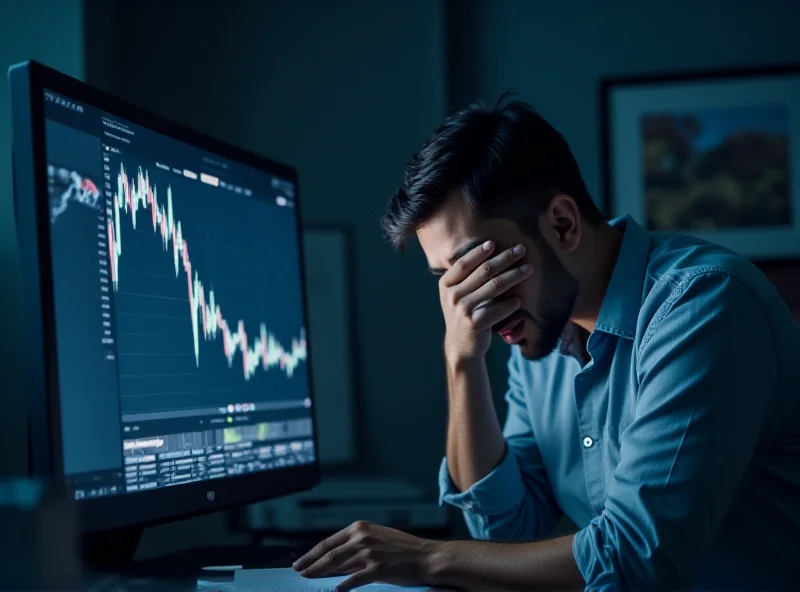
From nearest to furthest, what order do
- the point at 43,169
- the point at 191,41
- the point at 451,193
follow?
the point at 43,169, the point at 451,193, the point at 191,41

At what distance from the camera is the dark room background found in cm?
261

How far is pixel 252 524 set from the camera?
193cm

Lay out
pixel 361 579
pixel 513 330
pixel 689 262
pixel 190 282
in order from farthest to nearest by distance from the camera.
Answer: pixel 513 330
pixel 689 262
pixel 190 282
pixel 361 579

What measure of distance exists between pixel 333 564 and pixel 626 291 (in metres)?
0.58

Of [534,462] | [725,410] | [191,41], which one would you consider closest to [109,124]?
[725,410]

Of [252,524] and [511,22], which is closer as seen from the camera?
[252,524]

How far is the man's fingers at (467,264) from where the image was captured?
1.27 metres

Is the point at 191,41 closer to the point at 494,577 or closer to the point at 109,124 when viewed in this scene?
the point at 109,124

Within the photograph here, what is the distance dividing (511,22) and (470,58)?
0.16m

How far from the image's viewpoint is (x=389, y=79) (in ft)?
8.69

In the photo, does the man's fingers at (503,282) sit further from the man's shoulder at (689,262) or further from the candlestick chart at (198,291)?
the candlestick chart at (198,291)

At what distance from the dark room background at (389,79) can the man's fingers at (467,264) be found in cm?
128

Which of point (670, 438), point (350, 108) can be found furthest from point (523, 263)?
point (350, 108)

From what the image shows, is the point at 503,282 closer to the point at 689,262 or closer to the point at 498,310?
the point at 498,310
